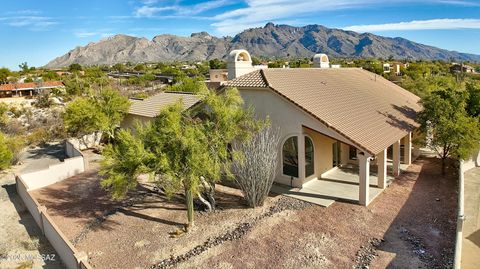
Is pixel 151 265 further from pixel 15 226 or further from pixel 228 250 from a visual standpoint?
pixel 15 226

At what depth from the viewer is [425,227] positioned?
14516mm

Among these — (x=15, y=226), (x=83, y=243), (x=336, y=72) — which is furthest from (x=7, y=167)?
(x=336, y=72)

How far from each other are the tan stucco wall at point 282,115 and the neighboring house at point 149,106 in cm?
953

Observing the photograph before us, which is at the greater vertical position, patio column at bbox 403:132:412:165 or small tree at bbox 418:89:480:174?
small tree at bbox 418:89:480:174

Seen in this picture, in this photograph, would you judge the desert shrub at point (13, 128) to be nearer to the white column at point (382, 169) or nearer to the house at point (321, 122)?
the house at point (321, 122)

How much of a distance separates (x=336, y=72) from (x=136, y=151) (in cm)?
2022

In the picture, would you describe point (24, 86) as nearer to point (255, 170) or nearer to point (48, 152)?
point (48, 152)

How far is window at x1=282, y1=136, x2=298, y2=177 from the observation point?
1895 centimetres

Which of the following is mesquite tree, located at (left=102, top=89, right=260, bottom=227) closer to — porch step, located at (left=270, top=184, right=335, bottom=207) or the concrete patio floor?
porch step, located at (left=270, top=184, right=335, bottom=207)

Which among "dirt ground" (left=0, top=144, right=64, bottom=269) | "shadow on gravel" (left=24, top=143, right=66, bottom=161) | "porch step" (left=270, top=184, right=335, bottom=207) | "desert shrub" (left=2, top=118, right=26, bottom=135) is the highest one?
"desert shrub" (left=2, top=118, right=26, bottom=135)

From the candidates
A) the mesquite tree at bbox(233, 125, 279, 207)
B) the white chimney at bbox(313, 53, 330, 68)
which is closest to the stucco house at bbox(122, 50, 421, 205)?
the mesquite tree at bbox(233, 125, 279, 207)

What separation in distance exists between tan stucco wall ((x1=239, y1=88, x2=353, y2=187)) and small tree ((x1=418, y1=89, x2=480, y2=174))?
20.2ft

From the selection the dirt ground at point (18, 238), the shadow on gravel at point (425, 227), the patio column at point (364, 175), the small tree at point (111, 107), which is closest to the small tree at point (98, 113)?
the small tree at point (111, 107)

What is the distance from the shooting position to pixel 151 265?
12.7 metres
